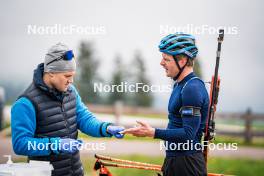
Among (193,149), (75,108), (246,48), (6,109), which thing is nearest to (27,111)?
(75,108)

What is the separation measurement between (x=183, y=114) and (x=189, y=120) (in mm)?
44

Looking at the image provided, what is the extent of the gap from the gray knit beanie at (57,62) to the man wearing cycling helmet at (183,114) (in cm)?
50

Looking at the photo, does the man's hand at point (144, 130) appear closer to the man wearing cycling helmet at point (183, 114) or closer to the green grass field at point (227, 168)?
the man wearing cycling helmet at point (183, 114)

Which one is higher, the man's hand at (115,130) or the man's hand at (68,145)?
the man's hand at (115,130)

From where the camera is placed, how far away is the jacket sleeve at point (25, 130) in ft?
10.2

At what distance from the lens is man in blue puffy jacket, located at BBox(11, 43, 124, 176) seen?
3131 mm

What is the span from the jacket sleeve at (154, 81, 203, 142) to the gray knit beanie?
686 mm

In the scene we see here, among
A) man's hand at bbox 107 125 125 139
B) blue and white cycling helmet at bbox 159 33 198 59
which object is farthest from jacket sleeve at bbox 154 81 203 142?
man's hand at bbox 107 125 125 139

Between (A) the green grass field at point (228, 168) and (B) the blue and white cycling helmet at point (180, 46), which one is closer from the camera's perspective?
(B) the blue and white cycling helmet at point (180, 46)

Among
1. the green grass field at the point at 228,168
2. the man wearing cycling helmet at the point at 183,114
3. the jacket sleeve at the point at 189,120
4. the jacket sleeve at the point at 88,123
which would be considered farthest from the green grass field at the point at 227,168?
the jacket sleeve at the point at 189,120

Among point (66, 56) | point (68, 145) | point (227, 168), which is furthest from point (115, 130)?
point (227, 168)

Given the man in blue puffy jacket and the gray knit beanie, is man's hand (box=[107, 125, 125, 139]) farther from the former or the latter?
the gray knit beanie

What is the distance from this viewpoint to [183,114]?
9.66 feet

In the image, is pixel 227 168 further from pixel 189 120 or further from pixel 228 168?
pixel 189 120
